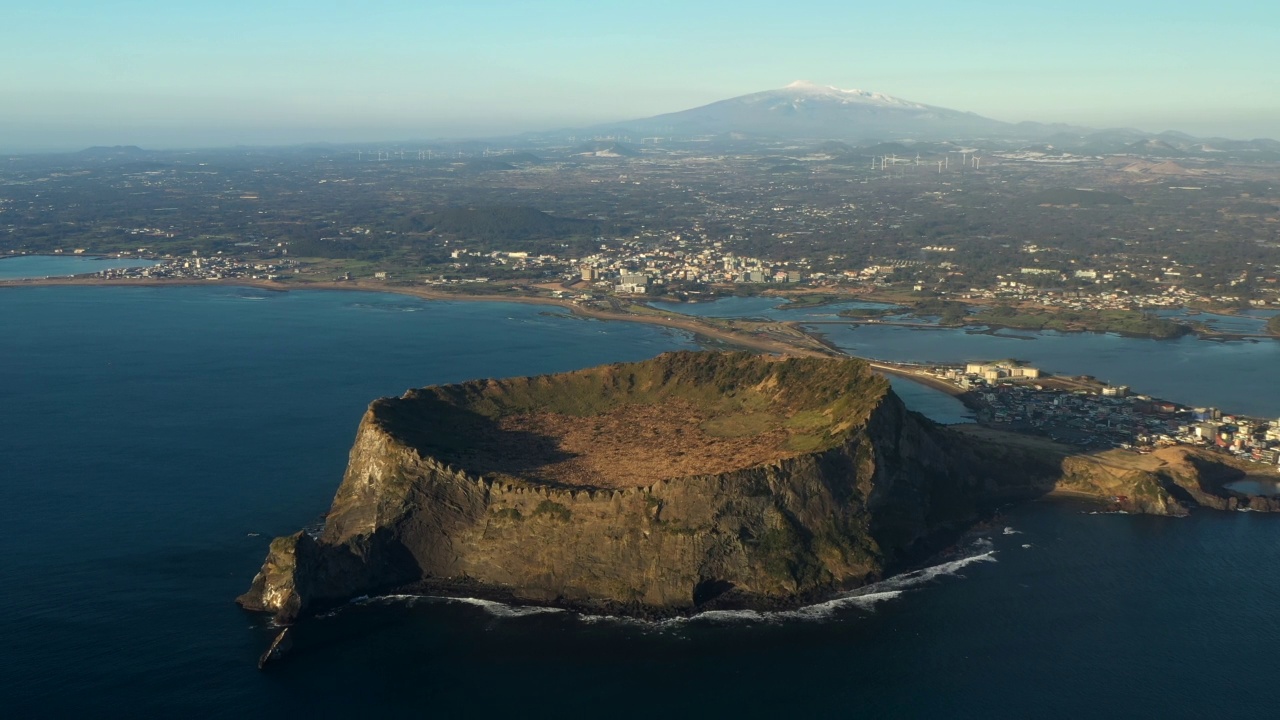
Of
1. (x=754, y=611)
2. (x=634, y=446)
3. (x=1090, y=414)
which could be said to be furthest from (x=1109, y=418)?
(x=754, y=611)

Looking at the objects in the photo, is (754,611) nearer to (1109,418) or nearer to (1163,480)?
(1163,480)

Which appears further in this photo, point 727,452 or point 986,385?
point 986,385

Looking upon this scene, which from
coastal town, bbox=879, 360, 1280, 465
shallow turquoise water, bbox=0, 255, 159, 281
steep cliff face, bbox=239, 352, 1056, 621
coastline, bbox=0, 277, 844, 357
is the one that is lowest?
coastline, bbox=0, 277, 844, 357

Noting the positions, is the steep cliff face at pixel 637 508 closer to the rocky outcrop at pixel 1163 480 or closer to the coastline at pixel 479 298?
the rocky outcrop at pixel 1163 480

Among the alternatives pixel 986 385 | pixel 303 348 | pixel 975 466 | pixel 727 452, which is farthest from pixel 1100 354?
pixel 303 348

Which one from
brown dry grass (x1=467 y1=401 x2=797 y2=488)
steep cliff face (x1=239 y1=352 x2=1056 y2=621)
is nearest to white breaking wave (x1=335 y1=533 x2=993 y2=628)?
steep cliff face (x1=239 y1=352 x2=1056 y2=621)

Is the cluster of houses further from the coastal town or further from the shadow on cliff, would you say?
the shadow on cliff

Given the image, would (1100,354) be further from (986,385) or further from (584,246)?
(584,246)
